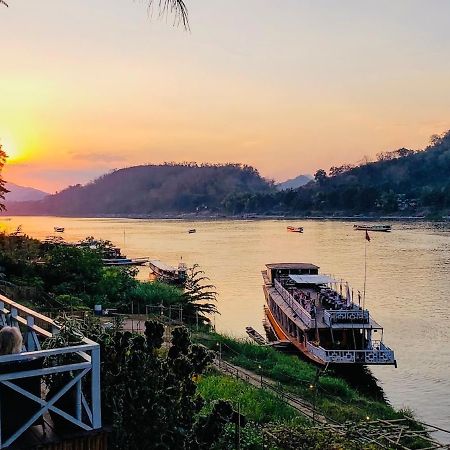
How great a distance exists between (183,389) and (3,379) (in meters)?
2.96

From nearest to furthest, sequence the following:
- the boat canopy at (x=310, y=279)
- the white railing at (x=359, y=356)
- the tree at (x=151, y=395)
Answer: the tree at (x=151, y=395)
the white railing at (x=359, y=356)
the boat canopy at (x=310, y=279)

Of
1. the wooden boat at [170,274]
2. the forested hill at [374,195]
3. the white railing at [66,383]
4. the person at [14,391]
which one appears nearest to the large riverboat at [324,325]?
the wooden boat at [170,274]

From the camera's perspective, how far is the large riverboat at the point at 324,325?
2461 cm

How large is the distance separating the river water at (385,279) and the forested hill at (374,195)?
123 feet

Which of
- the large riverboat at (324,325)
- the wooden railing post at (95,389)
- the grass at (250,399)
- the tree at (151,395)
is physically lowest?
the large riverboat at (324,325)

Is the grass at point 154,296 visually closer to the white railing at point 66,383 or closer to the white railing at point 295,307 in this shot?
the white railing at point 295,307

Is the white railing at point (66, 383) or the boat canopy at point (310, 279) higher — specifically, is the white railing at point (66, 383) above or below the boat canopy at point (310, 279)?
above

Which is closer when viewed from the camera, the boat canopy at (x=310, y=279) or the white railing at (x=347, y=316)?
the white railing at (x=347, y=316)

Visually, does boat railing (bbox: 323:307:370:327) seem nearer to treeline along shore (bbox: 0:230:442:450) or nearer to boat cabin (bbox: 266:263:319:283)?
treeline along shore (bbox: 0:230:442:450)

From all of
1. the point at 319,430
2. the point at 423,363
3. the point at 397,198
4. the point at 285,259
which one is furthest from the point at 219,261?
the point at 397,198

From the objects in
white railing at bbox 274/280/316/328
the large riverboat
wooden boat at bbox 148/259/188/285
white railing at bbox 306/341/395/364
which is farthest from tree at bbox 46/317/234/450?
wooden boat at bbox 148/259/188/285

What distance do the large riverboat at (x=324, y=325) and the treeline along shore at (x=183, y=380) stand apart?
100 centimetres

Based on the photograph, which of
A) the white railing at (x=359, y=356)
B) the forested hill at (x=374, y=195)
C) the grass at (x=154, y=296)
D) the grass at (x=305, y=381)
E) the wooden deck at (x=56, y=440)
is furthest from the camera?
the forested hill at (x=374, y=195)

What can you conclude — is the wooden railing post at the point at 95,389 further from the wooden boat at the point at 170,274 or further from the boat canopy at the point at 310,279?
the wooden boat at the point at 170,274
